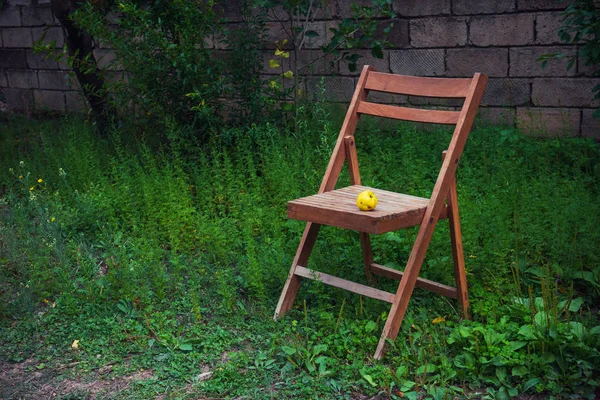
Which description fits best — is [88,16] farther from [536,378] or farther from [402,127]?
[536,378]

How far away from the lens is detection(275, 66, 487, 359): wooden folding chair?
321 centimetres

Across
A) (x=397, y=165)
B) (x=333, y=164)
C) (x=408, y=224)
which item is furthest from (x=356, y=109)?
(x=397, y=165)

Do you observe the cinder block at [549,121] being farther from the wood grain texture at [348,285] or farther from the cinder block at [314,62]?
the wood grain texture at [348,285]

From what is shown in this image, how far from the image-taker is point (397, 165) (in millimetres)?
5449

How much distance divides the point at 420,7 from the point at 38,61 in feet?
18.0

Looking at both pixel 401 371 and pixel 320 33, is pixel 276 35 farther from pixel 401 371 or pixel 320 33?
pixel 401 371

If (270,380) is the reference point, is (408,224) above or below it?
above

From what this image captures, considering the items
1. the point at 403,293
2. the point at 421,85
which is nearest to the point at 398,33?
the point at 421,85

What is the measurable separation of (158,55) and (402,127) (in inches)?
84.3

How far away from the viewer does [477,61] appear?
19.9 feet

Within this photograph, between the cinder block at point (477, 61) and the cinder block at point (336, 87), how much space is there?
101 centimetres

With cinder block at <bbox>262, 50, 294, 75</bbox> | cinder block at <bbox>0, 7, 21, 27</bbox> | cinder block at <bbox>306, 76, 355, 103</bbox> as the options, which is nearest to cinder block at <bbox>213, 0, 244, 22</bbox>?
cinder block at <bbox>262, 50, 294, 75</bbox>

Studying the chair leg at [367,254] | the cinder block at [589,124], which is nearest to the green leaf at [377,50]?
the cinder block at [589,124]

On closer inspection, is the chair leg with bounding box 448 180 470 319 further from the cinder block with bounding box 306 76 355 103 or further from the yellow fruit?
the cinder block with bounding box 306 76 355 103
